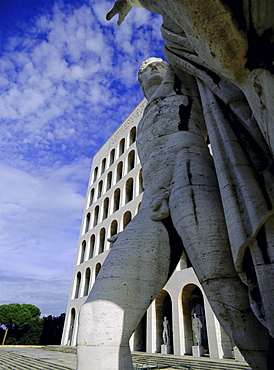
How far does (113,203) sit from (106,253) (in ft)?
13.5

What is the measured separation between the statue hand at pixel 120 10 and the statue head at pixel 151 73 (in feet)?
2.18

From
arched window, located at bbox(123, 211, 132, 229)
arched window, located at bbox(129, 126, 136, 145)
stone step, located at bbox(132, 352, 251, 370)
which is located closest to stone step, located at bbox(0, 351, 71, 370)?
stone step, located at bbox(132, 352, 251, 370)

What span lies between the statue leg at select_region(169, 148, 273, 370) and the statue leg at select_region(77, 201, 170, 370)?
251mm

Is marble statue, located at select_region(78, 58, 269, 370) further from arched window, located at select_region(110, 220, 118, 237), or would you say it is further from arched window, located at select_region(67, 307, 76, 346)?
arched window, located at select_region(67, 307, 76, 346)

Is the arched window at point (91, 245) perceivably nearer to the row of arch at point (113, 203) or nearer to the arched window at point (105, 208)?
the row of arch at point (113, 203)

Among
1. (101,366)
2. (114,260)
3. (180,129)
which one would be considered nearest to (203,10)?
(180,129)

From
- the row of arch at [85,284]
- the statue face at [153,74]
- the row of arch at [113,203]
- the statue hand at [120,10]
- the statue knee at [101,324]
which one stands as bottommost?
the statue knee at [101,324]

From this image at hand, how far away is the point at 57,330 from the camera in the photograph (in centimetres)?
3503

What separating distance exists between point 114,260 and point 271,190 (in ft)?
3.85

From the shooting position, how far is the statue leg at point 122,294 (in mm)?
1712

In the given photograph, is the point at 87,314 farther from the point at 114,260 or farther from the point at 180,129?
the point at 180,129

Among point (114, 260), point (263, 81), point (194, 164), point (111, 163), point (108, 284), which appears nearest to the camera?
point (263, 81)

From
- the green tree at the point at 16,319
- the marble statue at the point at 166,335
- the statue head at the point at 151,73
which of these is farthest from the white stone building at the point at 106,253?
the green tree at the point at 16,319

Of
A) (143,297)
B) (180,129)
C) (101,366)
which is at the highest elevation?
(180,129)
